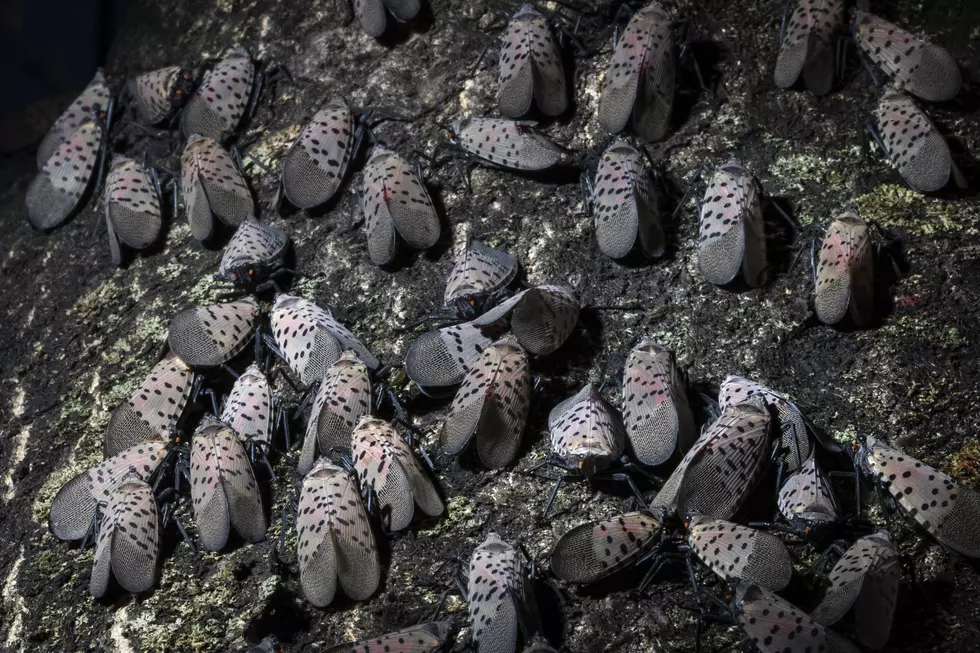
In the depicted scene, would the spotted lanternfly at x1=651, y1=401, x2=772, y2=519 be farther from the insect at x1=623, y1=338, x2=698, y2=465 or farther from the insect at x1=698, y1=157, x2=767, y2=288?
the insect at x1=698, y1=157, x2=767, y2=288

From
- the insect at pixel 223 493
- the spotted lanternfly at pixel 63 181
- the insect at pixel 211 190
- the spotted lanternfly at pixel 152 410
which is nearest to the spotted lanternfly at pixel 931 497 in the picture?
the insect at pixel 223 493

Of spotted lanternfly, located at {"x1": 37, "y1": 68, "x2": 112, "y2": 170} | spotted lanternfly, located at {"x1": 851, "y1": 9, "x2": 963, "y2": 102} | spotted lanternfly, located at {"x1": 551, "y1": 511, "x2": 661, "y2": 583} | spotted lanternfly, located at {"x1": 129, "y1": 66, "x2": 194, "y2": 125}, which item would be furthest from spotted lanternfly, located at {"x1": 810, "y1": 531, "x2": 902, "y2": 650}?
spotted lanternfly, located at {"x1": 37, "y1": 68, "x2": 112, "y2": 170}

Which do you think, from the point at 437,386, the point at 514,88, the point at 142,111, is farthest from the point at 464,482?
the point at 142,111

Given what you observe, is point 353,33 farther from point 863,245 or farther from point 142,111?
point 863,245

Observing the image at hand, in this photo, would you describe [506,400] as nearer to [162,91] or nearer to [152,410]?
[152,410]

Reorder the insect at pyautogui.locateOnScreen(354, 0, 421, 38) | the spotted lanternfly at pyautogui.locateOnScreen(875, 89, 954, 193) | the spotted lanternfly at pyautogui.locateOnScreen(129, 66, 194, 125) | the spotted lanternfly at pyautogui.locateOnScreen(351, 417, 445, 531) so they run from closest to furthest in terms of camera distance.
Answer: the spotted lanternfly at pyautogui.locateOnScreen(351, 417, 445, 531) → the spotted lanternfly at pyautogui.locateOnScreen(875, 89, 954, 193) → the insect at pyautogui.locateOnScreen(354, 0, 421, 38) → the spotted lanternfly at pyautogui.locateOnScreen(129, 66, 194, 125)

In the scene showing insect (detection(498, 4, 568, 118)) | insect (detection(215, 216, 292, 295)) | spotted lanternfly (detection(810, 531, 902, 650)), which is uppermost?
insect (detection(498, 4, 568, 118))

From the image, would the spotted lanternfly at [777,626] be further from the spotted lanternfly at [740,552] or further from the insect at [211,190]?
the insect at [211,190]

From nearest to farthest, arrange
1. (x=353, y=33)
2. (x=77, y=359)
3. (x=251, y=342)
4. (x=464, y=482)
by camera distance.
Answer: (x=464, y=482)
(x=251, y=342)
(x=77, y=359)
(x=353, y=33)
